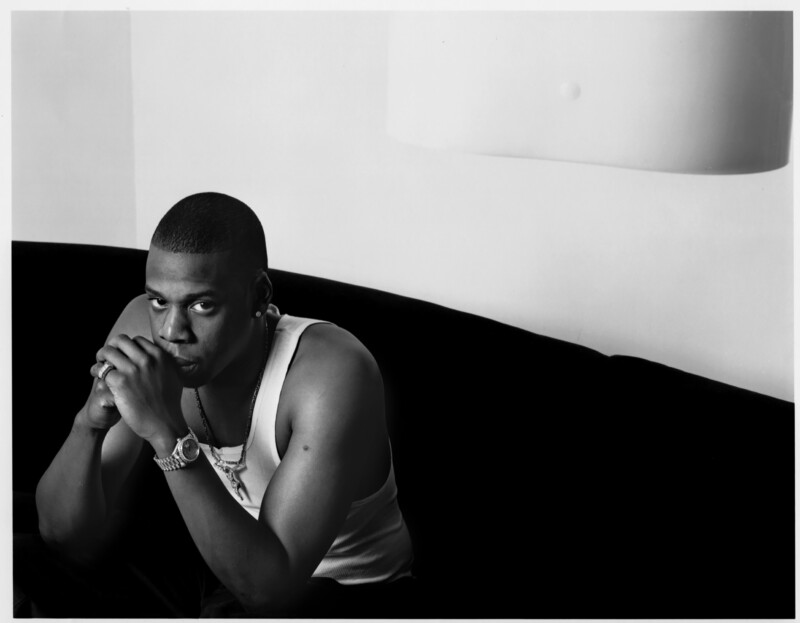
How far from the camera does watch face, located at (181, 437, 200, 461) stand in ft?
3.22

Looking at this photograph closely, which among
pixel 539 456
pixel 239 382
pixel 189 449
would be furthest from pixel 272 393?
Result: pixel 539 456

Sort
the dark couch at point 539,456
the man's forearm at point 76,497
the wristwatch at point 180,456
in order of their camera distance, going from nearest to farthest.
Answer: the wristwatch at point 180,456 < the man's forearm at point 76,497 < the dark couch at point 539,456

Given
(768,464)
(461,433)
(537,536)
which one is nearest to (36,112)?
(461,433)

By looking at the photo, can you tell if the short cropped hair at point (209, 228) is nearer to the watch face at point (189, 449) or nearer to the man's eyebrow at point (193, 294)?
the man's eyebrow at point (193, 294)

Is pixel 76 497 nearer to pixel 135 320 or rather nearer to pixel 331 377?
pixel 135 320

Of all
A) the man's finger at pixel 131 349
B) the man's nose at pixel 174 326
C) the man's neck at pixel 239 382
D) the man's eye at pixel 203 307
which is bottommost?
the man's neck at pixel 239 382

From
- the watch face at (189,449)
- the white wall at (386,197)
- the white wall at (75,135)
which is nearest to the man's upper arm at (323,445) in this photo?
the watch face at (189,449)

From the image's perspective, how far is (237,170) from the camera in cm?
144

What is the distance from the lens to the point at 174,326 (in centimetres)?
103

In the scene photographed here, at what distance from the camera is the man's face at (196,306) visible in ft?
3.34

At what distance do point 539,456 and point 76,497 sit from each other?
58cm

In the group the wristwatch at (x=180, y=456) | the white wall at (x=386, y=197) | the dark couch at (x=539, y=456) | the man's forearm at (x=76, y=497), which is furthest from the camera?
the white wall at (x=386, y=197)

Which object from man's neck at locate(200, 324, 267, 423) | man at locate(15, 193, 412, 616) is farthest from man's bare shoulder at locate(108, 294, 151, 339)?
man's neck at locate(200, 324, 267, 423)

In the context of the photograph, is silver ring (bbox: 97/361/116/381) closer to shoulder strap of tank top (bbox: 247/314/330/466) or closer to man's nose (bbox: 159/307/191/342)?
man's nose (bbox: 159/307/191/342)
